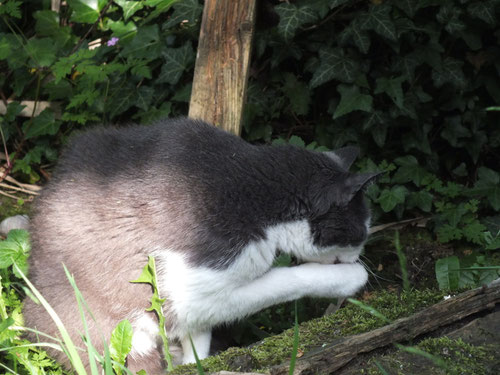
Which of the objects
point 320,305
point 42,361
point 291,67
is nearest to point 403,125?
point 291,67

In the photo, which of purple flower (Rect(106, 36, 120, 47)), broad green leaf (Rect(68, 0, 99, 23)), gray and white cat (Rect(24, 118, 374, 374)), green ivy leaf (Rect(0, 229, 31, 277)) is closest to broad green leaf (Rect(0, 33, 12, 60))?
broad green leaf (Rect(68, 0, 99, 23))

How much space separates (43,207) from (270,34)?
6.88 feet

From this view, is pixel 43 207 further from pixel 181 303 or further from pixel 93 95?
pixel 93 95

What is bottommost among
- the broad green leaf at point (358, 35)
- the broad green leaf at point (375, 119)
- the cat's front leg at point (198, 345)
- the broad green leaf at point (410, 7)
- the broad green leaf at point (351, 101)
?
the cat's front leg at point (198, 345)

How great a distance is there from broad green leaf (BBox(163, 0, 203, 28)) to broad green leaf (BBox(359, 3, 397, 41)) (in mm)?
1108

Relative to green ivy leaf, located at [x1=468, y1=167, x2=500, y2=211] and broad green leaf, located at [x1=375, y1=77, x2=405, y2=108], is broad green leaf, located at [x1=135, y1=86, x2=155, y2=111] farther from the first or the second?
green ivy leaf, located at [x1=468, y1=167, x2=500, y2=211]

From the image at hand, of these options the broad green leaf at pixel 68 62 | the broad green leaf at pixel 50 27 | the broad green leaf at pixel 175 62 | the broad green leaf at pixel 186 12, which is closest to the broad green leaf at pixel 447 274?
the broad green leaf at pixel 175 62

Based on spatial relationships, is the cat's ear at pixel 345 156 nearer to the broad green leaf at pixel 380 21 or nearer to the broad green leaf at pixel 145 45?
the broad green leaf at pixel 380 21

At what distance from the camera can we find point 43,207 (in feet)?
10.0

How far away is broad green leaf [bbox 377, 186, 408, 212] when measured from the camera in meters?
4.09

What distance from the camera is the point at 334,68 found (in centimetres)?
420

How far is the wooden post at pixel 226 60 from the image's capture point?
11.9 ft

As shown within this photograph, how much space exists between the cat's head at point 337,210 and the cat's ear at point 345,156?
0.10ft

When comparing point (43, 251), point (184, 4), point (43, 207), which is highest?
point (184, 4)
